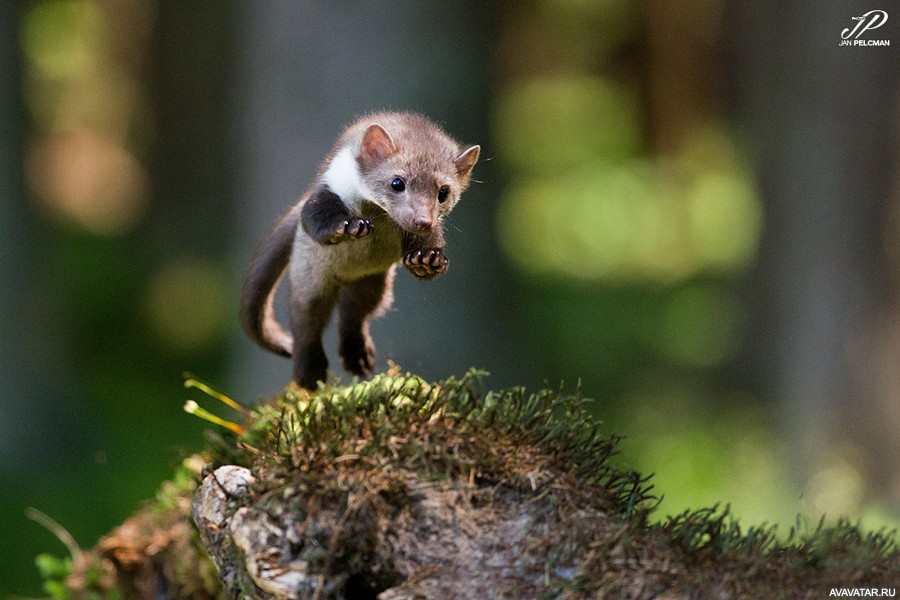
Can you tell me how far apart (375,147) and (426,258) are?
1.88ft

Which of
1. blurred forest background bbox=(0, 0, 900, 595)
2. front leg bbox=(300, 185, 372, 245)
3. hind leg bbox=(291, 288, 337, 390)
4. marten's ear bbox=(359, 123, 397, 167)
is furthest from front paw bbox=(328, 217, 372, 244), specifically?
blurred forest background bbox=(0, 0, 900, 595)

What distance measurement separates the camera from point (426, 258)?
394cm

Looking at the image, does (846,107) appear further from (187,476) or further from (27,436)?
(27,436)

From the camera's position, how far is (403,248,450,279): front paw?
394 cm

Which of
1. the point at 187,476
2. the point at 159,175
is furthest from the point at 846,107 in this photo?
the point at 159,175

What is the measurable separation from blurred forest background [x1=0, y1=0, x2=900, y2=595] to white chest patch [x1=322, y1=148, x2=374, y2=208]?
69cm

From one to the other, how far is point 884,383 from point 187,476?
6.77 m

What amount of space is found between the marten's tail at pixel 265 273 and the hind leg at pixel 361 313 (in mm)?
251

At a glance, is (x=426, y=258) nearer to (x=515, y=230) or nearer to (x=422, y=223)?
(x=422, y=223)

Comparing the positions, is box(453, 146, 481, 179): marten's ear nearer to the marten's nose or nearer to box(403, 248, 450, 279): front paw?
the marten's nose

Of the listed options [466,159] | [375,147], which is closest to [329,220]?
[375,147]

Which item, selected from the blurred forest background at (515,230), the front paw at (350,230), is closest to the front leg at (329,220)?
the front paw at (350,230)

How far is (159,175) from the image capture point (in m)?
15.8

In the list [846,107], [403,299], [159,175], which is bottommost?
[403,299]
